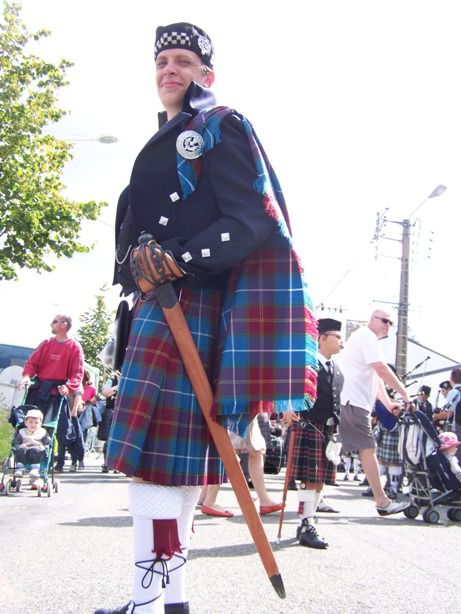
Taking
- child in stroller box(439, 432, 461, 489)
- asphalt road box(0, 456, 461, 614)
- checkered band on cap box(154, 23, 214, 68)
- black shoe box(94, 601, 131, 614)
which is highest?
checkered band on cap box(154, 23, 214, 68)

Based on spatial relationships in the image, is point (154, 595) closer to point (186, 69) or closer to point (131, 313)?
point (131, 313)

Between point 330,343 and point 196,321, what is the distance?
3.51 metres

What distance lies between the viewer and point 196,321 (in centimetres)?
240

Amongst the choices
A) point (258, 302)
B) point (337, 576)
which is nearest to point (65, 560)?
point (337, 576)

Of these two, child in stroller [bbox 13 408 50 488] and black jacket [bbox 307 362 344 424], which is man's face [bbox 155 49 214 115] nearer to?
black jacket [bbox 307 362 344 424]

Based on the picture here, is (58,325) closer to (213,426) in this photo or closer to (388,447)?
(388,447)

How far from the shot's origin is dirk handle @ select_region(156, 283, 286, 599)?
85.2 inches

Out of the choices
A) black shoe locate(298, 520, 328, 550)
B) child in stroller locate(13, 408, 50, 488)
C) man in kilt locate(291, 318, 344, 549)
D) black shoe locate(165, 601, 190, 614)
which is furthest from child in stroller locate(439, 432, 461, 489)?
black shoe locate(165, 601, 190, 614)

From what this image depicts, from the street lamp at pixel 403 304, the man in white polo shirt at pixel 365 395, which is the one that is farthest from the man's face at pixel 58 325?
the street lamp at pixel 403 304

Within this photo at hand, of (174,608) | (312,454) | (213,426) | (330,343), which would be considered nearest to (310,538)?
(312,454)

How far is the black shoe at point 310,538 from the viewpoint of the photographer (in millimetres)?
4746

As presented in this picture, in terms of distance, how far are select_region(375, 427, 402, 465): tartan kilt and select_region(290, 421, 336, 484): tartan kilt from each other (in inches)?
191

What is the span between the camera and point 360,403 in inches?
255

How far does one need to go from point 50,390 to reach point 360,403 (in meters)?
3.58
